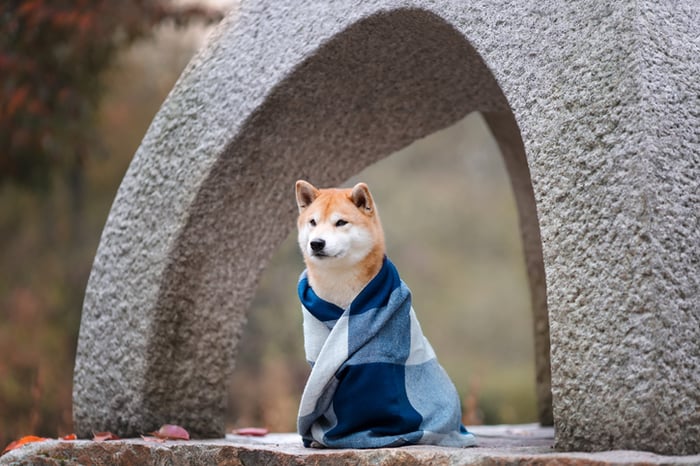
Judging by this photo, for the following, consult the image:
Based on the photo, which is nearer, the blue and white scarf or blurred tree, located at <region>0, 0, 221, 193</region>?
the blue and white scarf

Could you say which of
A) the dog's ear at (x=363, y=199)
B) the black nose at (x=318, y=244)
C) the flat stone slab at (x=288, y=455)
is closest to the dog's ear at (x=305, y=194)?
the dog's ear at (x=363, y=199)

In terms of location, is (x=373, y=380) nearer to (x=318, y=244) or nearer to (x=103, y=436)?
(x=318, y=244)

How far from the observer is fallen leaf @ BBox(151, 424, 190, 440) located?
157 inches

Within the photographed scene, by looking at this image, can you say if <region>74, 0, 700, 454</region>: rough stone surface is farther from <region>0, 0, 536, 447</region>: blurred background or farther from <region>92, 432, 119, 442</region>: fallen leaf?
<region>0, 0, 536, 447</region>: blurred background

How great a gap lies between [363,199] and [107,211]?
7.44m

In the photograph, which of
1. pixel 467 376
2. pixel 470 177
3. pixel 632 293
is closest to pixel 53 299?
pixel 467 376

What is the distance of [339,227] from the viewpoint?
3623 millimetres

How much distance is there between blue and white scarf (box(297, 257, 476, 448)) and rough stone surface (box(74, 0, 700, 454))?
64 centimetres

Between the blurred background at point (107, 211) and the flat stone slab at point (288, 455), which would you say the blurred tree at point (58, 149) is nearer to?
the blurred background at point (107, 211)

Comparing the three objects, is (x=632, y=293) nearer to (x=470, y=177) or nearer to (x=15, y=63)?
(x=15, y=63)

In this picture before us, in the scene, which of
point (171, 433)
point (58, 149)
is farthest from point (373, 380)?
point (58, 149)

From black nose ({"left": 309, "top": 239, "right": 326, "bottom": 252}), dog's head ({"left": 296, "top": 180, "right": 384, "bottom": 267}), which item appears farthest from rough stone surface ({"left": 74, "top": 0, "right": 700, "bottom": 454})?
black nose ({"left": 309, "top": 239, "right": 326, "bottom": 252})

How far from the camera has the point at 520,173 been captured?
18.4 feet

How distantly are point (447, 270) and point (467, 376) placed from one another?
2993 millimetres
